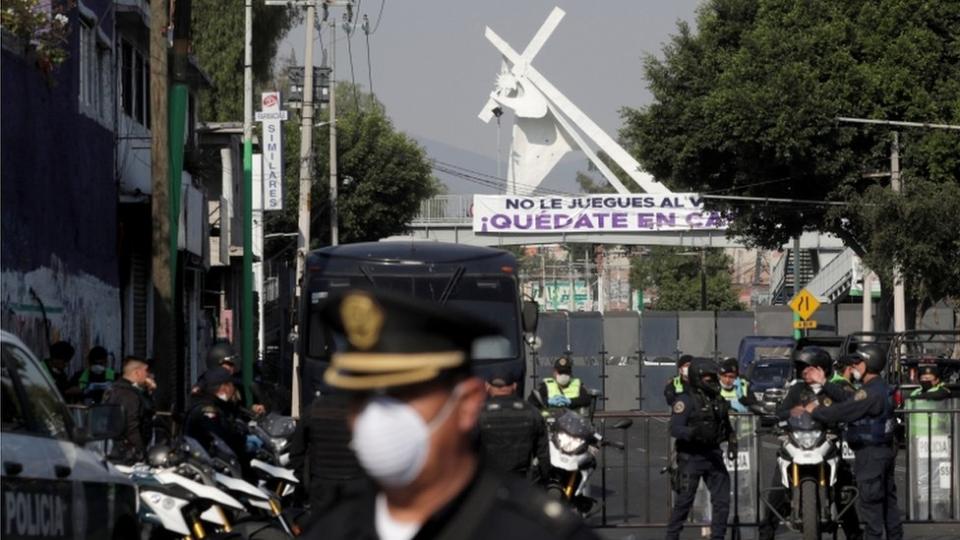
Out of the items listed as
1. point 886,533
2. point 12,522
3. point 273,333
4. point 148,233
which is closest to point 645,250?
point 273,333

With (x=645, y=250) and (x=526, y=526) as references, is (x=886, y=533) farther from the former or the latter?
(x=645, y=250)

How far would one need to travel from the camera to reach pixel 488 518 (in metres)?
3.37

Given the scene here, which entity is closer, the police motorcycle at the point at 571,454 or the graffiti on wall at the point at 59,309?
the police motorcycle at the point at 571,454

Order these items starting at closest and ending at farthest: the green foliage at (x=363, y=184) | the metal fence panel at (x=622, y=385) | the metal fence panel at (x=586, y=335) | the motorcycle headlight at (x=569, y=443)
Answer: the motorcycle headlight at (x=569, y=443) → the metal fence panel at (x=622, y=385) → the metal fence panel at (x=586, y=335) → the green foliage at (x=363, y=184)

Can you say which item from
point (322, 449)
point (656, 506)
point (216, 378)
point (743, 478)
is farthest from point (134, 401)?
point (656, 506)

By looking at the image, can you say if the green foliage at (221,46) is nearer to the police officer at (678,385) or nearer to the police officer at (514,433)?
the police officer at (678,385)

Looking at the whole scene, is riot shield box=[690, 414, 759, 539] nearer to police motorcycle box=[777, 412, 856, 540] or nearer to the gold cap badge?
police motorcycle box=[777, 412, 856, 540]

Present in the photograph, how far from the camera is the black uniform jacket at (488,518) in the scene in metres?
3.32

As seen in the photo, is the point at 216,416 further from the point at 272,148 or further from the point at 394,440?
the point at 272,148

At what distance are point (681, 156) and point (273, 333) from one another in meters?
21.6

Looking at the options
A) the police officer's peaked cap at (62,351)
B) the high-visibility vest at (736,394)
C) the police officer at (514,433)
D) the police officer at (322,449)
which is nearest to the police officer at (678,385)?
the police officer at (514,433)

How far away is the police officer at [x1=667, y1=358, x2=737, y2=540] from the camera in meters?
15.6

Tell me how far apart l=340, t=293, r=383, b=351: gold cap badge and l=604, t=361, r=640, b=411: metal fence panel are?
50557 millimetres

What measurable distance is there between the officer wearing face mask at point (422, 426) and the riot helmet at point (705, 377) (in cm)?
1235
